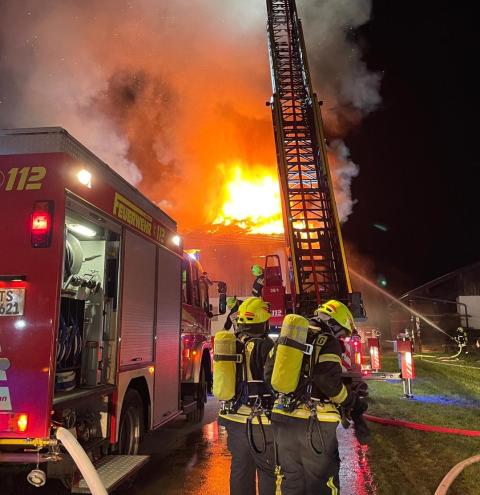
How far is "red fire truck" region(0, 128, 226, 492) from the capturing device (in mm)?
3232

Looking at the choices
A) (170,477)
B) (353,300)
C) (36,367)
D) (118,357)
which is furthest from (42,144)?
(353,300)

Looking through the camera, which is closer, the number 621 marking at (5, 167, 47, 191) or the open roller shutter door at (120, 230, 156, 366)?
the number 621 marking at (5, 167, 47, 191)

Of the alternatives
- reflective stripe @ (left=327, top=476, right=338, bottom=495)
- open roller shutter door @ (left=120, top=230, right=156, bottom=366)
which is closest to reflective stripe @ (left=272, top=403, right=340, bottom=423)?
reflective stripe @ (left=327, top=476, right=338, bottom=495)

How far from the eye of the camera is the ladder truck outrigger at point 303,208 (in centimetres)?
970

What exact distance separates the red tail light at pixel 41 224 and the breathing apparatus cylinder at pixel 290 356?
1.85 metres

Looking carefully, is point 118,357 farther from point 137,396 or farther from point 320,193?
point 320,193

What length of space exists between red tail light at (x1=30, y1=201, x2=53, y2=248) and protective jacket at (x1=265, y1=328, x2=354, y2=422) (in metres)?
2.06

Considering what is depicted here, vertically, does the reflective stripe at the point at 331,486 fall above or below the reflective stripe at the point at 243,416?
below

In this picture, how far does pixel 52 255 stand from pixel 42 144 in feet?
2.96

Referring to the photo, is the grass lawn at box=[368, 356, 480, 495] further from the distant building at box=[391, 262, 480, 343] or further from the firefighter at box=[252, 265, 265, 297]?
the distant building at box=[391, 262, 480, 343]

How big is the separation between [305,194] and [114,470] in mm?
8918

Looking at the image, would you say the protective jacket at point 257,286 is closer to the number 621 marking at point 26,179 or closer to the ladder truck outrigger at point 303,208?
the ladder truck outrigger at point 303,208

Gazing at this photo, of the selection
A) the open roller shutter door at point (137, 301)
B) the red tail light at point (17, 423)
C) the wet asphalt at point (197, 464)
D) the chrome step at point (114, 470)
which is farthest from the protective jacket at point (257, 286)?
the red tail light at point (17, 423)

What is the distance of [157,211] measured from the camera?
5.62m
